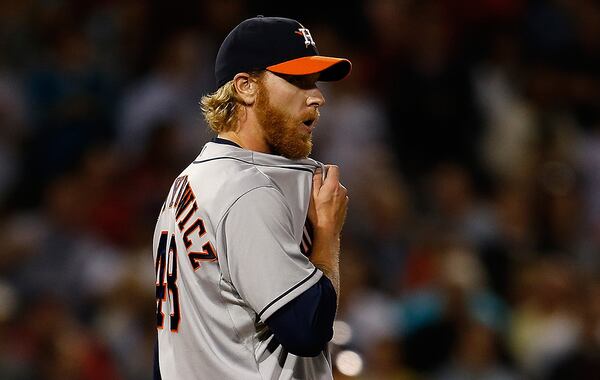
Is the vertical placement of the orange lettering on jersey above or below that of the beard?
below

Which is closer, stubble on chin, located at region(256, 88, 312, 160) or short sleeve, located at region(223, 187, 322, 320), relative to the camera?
short sleeve, located at region(223, 187, 322, 320)

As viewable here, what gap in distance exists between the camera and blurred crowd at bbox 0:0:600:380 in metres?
6.95

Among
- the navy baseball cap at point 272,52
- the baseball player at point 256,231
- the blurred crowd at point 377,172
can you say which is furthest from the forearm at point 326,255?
the blurred crowd at point 377,172

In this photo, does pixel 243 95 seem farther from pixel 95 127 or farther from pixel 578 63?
pixel 578 63

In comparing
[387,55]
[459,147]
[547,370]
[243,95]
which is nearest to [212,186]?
[243,95]

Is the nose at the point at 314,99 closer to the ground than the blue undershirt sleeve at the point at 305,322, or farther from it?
farther from it

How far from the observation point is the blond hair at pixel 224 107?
325 cm

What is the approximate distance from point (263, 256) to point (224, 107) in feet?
1.78

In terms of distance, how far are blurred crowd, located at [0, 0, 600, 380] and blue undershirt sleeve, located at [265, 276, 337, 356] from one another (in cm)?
338

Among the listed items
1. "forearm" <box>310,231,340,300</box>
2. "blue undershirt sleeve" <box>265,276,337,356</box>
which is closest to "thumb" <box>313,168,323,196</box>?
"forearm" <box>310,231,340,300</box>

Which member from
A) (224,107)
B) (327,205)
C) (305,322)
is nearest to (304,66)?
(224,107)

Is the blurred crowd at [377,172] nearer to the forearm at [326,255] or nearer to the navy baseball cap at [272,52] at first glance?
the forearm at [326,255]

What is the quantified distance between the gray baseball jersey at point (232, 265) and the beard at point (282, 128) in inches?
1.6

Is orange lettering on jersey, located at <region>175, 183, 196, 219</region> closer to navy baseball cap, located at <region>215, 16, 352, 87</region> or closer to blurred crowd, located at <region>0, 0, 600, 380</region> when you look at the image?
navy baseball cap, located at <region>215, 16, 352, 87</region>
